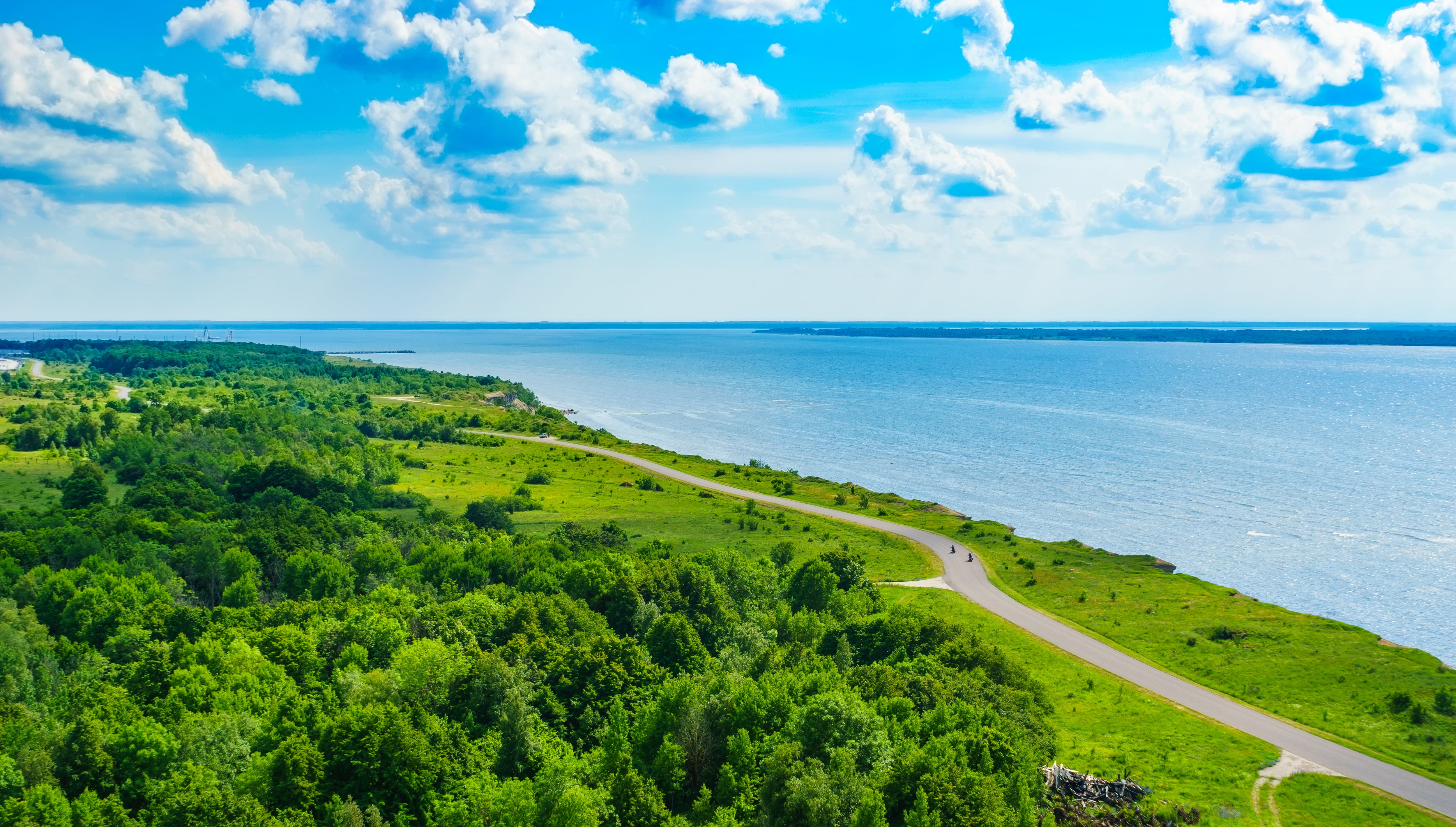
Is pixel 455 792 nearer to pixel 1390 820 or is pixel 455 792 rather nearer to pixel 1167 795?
pixel 1167 795

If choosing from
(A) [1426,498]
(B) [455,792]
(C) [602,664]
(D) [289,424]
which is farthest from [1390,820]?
(D) [289,424]

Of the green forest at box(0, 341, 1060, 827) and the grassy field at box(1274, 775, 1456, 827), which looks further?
the grassy field at box(1274, 775, 1456, 827)

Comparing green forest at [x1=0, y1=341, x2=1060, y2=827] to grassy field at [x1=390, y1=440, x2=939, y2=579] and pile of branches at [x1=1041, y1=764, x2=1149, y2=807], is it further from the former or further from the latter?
grassy field at [x1=390, y1=440, x2=939, y2=579]

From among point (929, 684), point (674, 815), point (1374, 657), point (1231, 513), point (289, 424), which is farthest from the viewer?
point (289, 424)

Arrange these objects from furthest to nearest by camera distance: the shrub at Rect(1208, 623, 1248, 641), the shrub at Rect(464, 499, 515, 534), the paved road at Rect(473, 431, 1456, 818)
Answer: the shrub at Rect(464, 499, 515, 534) < the shrub at Rect(1208, 623, 1248, 641) < the paved road at Rect(473, 431, 1456, 818)

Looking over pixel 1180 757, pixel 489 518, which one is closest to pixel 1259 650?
pixel 1180 757

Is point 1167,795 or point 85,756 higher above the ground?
point 85,756

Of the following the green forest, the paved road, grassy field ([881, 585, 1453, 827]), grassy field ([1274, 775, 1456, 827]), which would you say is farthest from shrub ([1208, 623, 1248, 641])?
grassy field ([1274, 775, 1456, 827])

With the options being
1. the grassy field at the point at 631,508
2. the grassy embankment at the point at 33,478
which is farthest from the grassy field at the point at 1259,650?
the grassy embankment at the point at 33,478
